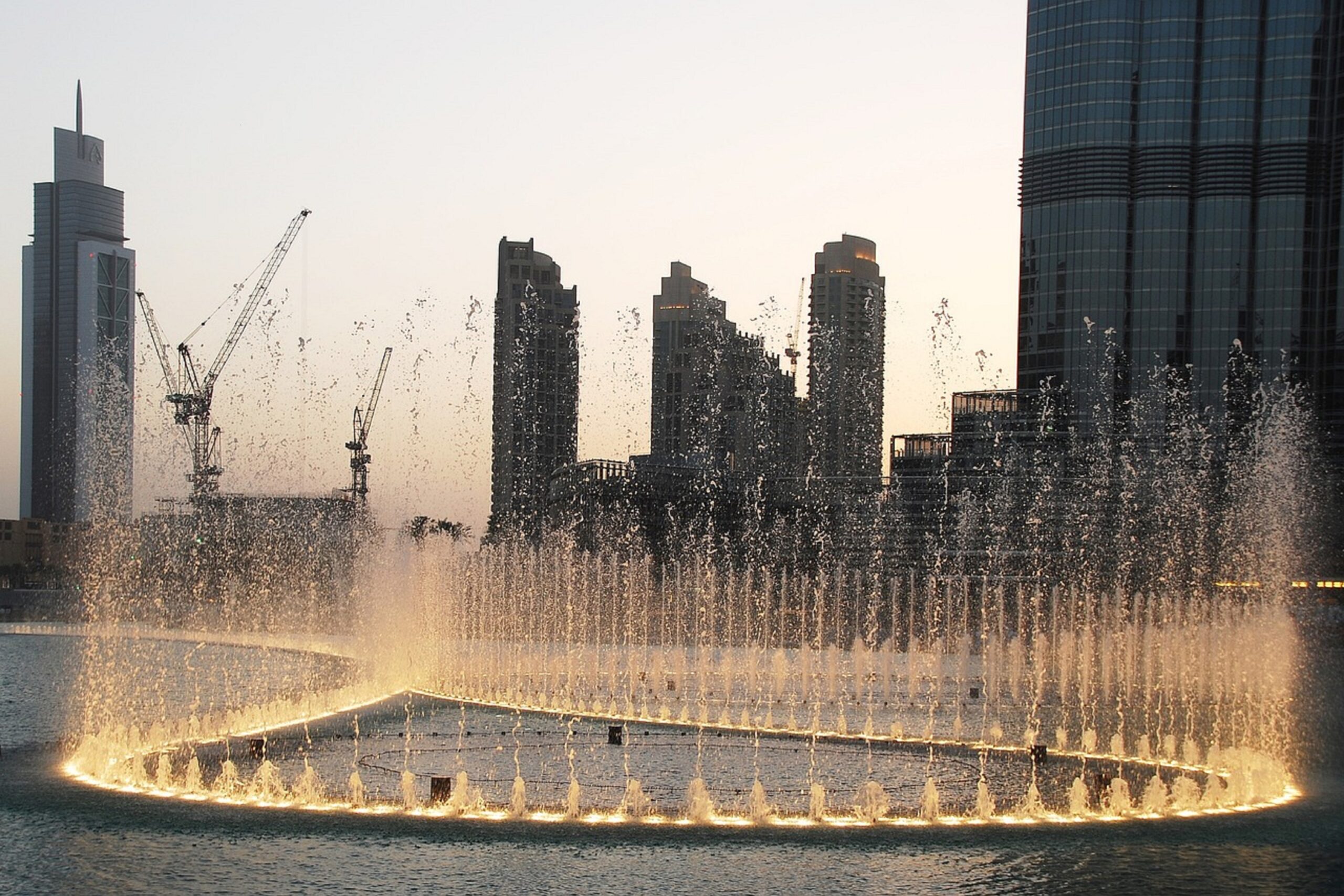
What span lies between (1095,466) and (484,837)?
117 metres

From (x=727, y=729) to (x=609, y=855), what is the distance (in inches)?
633

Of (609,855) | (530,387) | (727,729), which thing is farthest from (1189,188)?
(609,855)

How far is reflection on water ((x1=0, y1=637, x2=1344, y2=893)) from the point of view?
22641 mm

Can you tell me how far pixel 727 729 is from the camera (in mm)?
40250

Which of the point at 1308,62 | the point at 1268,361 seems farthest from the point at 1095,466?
the point at 1308,62

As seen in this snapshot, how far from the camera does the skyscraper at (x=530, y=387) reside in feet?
538

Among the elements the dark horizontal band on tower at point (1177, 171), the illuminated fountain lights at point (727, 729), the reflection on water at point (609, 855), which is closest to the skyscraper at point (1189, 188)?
the dark horizontal band on tower at point (1177, 171)

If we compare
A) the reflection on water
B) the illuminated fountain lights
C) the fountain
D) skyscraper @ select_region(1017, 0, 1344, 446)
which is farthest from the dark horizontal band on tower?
the reflection on water

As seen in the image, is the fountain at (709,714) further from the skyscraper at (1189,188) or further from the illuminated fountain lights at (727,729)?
the skyscraper at (1189,188)

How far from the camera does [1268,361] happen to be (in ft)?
483

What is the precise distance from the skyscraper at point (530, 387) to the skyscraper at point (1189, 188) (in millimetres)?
52386

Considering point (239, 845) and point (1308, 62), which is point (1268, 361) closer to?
point (1308, 62)

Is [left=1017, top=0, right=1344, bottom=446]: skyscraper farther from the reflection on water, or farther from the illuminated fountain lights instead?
the reflection on water

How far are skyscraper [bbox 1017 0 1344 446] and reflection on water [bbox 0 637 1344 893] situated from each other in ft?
416
